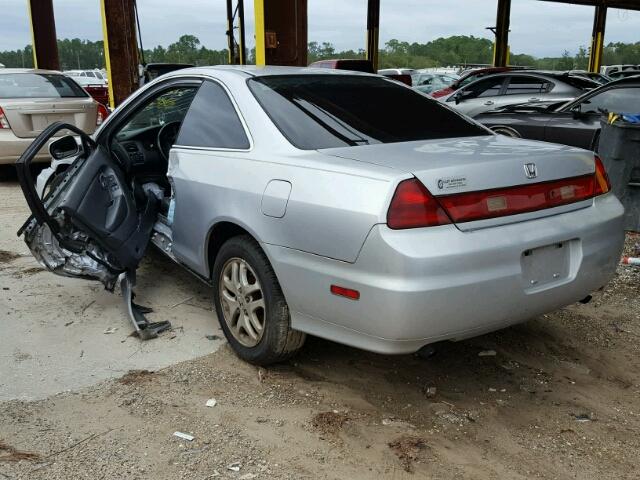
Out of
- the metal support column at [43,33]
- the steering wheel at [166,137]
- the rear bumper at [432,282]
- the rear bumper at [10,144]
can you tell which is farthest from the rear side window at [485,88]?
the metal support column at [43,33]

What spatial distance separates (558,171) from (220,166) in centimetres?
174

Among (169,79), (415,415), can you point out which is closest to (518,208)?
(415,415)

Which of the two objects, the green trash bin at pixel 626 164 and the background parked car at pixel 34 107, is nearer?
the green trash bin at pixel 626 164

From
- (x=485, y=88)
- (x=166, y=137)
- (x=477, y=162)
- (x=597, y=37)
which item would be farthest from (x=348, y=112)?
(x=597, y=37)

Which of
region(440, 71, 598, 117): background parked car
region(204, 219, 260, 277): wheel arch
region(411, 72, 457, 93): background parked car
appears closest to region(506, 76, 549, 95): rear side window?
region(440, 71, 598, 117): background parked car

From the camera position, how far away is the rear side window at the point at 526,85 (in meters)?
10.9

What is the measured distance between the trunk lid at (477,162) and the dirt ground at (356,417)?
961mm

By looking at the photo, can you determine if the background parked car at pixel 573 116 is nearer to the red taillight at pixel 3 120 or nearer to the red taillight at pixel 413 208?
the red taillight at pixel 413 208

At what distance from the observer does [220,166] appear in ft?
11.2

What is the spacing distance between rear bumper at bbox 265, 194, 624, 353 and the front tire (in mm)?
133

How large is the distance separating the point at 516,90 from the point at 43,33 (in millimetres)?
13016

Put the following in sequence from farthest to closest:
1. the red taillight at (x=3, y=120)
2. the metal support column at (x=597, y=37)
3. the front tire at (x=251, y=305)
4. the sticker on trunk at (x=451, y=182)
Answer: the metal support column at (x=597, y=37)
the red taillight at (x=3, y=120)
the front tire at (x=251, y=305)
the sticker on trunk at (x=451, y=182)

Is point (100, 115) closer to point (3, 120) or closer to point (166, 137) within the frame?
point (3, 120)

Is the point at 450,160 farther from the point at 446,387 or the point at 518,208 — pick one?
the point at 446,387
